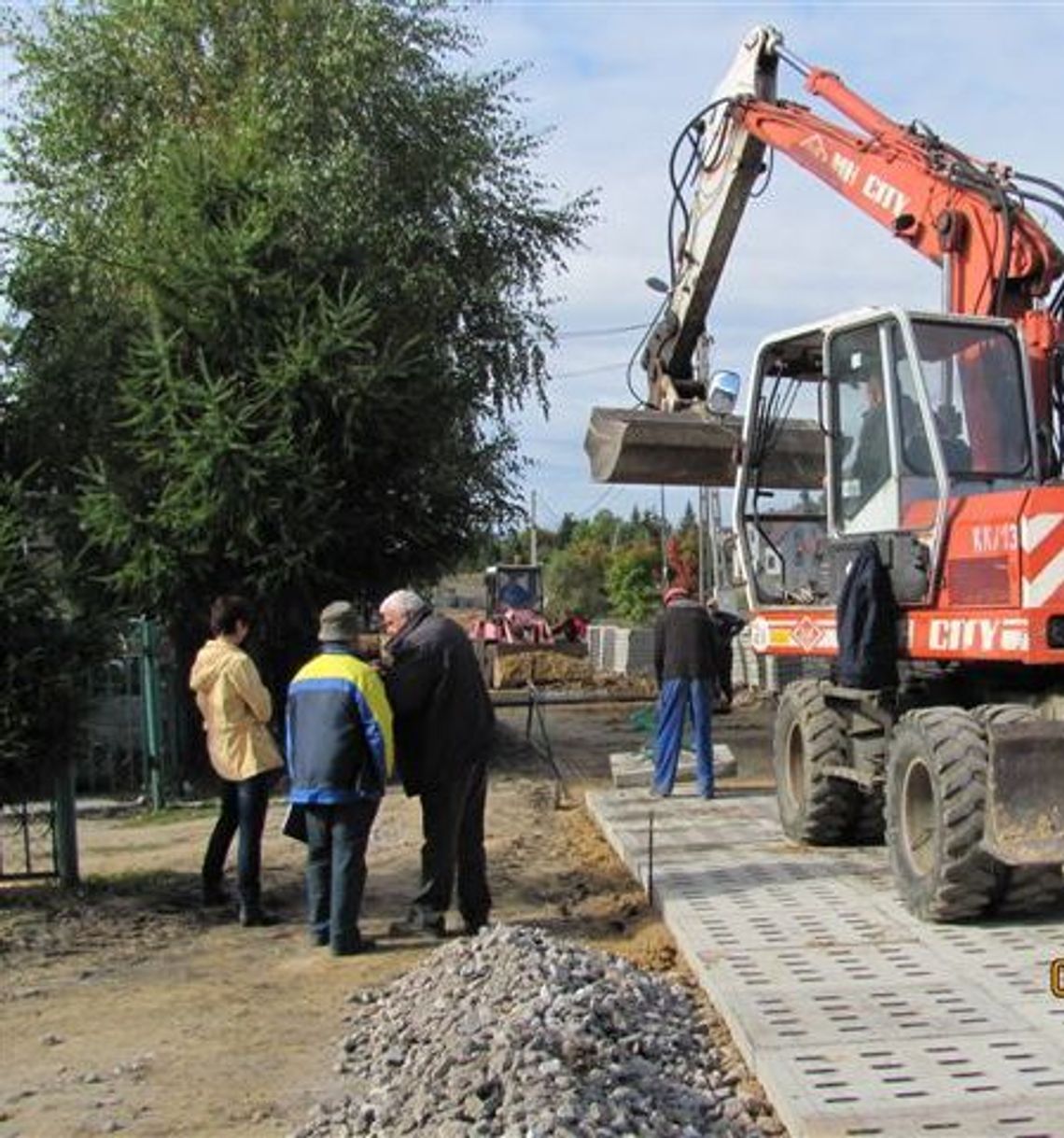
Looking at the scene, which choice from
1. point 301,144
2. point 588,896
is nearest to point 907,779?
point 588,896

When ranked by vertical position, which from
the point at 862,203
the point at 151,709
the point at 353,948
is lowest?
the point at 353,948

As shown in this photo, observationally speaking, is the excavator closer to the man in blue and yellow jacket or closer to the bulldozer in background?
the man in blue and yellow jacket

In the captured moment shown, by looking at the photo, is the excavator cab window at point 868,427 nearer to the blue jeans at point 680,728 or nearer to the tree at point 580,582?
the blue jeans at point 680,728

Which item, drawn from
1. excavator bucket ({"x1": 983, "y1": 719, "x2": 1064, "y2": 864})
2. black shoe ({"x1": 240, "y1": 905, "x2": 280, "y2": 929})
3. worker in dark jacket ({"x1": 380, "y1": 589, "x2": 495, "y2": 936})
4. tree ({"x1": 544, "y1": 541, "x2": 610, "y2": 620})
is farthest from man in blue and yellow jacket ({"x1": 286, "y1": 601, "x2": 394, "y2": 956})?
tree ({"x1": 544, "y1": 541, "x2": 610, "y2": 620})

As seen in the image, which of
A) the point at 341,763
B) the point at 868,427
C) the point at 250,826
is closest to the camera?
the point at 341,763

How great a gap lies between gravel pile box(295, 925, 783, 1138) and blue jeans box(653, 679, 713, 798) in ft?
18.2

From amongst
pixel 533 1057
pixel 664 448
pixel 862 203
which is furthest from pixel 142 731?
pixel 533 1057

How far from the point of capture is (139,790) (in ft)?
49.1

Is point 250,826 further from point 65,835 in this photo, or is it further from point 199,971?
point 65,835

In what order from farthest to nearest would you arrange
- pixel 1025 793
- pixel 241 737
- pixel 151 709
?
1. pixel 151 709
2. pixel 241 737
3. pixel 1025 793

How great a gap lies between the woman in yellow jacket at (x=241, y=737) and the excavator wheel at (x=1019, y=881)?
381 centimetres

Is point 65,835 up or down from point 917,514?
down

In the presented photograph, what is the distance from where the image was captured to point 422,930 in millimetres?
7910

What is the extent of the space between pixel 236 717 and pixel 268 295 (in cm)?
773
